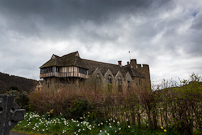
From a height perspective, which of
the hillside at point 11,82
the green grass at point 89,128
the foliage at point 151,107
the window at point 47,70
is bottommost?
the green grass at point 89,128

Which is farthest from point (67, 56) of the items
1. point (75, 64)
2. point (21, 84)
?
point (21, 84)

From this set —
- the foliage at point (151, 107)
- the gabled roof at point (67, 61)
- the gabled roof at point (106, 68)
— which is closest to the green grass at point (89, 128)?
the foliage at point (151, 107)

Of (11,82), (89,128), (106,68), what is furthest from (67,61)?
(89,128)

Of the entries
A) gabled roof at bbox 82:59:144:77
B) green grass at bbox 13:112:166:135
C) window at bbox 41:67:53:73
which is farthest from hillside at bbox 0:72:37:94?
green grass at bbox 13:112:166:135

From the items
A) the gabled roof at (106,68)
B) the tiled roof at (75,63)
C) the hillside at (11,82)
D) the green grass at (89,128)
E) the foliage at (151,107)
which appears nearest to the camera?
the foliage at (151,107)

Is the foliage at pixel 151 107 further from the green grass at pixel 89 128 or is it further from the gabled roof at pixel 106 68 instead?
the gabled roof at pixel 106 68

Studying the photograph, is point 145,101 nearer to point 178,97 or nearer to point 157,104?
point 157,104

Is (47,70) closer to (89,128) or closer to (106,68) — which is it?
(106,68)

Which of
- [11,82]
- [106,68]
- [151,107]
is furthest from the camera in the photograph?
[106,68]

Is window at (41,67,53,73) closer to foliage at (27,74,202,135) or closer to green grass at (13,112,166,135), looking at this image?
green grass at (13,112,166,135)

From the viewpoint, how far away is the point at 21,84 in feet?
104

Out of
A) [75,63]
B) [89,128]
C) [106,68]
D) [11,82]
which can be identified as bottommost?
[89,128]

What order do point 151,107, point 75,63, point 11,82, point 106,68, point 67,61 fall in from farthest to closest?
point 106,68 → point 67,61 → point 75,63 → point 11,82 → point 151,107

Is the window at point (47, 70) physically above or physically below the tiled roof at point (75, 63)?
below
